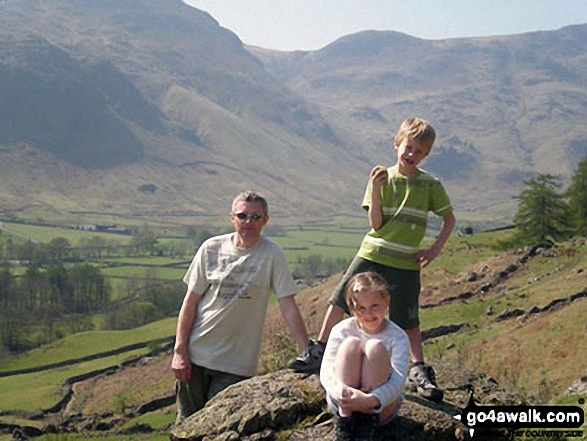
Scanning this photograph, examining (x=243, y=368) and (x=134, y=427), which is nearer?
(x=243, y=368)

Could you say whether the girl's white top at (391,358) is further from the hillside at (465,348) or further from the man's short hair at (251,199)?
the man's short hair at (251,199)

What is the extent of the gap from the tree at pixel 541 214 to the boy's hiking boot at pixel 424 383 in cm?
4409

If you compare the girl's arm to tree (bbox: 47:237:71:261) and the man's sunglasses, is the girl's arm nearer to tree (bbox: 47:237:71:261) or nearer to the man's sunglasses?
the man's sunglasses

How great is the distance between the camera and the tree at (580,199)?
53.1m

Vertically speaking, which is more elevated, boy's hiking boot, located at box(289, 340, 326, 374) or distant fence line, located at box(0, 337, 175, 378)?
boy's hiking boot, located at box(289, 340, 326, 374)

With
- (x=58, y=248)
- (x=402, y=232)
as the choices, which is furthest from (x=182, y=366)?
A: (x=58, y=248)

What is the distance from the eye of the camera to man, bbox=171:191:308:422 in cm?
898

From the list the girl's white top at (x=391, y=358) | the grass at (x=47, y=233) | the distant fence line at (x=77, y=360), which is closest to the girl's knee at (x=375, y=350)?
the girl's white top at (x=391, y=358)

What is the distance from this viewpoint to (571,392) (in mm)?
14602

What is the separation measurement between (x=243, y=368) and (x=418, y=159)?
11.8 ft

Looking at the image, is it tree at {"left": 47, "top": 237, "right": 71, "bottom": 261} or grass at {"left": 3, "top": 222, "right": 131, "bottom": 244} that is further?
grass at {"left": 3, "top": 222, "right": 131, "bottom": 244}

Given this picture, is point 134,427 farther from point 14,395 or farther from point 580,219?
point 580,219

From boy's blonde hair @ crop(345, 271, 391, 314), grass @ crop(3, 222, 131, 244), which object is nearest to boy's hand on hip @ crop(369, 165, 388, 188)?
boy's blonde hair @ crop(345, 271, 391, 314)

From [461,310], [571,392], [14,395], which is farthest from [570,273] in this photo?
[14,395]
